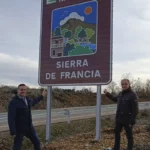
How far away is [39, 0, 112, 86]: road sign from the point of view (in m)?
10.6

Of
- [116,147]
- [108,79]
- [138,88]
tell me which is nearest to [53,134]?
[108,79]

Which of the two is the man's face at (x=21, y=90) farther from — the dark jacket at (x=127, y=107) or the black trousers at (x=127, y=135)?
the black trousers at (x=127, y=135)

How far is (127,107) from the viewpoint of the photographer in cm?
828

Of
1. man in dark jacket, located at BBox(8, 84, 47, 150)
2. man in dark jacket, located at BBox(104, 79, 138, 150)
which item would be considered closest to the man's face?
man in dark jacket, located at BBox(8, 84, 47, 150)

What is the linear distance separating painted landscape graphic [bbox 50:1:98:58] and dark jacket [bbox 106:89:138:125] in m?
2.73

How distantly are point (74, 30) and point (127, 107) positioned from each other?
3.94 m

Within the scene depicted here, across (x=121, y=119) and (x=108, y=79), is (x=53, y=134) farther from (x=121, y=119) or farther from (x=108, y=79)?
(x=121, y=119)

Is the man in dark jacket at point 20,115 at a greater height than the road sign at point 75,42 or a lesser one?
lesser

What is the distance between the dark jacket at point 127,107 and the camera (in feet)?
26.9

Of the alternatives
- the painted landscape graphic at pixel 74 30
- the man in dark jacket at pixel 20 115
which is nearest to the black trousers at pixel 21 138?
the man in dark jacket at pixel 20 115

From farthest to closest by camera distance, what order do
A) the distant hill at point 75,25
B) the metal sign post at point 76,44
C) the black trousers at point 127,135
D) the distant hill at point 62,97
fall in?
the distant hill at point 62,97, the distant hill at point 75,25, the metal sign post at point 76,44, the black trousers at point 127,135

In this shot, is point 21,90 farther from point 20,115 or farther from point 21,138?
point 21,138

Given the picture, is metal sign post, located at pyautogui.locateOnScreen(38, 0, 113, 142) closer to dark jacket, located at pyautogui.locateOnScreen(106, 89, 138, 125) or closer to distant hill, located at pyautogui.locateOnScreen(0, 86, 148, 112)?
dark jacket, located at pyautogui.locateOnScreen(106, 89, 138, 125)

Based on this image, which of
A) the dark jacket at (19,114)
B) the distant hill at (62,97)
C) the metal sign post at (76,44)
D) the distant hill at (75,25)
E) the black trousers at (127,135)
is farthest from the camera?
the distant hill at (62,97)
